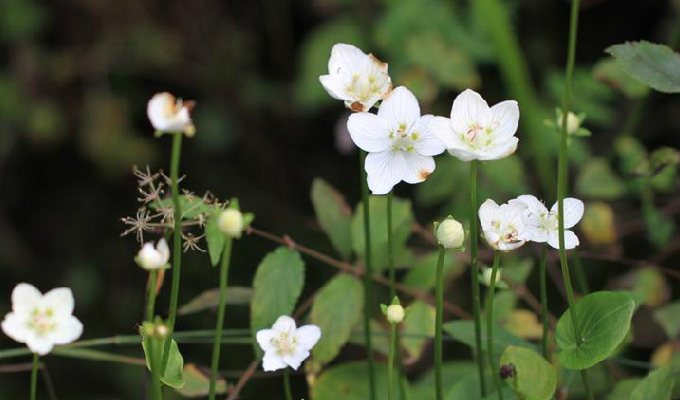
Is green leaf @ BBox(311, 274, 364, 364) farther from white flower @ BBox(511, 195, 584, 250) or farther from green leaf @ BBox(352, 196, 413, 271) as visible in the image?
white flower @ BBox(511, 195, 584, 250)

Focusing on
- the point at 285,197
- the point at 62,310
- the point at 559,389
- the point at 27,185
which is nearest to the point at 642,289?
the point at 559,389

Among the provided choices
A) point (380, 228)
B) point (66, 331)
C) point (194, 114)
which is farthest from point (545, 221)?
point (194, 114)

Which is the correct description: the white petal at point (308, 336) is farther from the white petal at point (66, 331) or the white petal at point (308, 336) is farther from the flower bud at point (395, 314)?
the white petal at point (66, 331)

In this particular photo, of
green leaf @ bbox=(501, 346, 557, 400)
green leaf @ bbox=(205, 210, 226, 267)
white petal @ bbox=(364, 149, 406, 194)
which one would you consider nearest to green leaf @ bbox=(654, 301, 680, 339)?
green leaf @ bbox=(501, 346, 557, 400)

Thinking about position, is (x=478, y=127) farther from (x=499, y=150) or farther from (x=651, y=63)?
(x=651, y=63)

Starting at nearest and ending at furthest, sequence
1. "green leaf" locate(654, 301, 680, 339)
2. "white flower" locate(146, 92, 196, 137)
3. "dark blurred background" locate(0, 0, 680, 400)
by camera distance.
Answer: "white flower" locate(146, 92, 196, 137)
"green leaf" locate(654, 301, 680, 339)
"dark blurred background" locate(0, 0, 680, 400)
